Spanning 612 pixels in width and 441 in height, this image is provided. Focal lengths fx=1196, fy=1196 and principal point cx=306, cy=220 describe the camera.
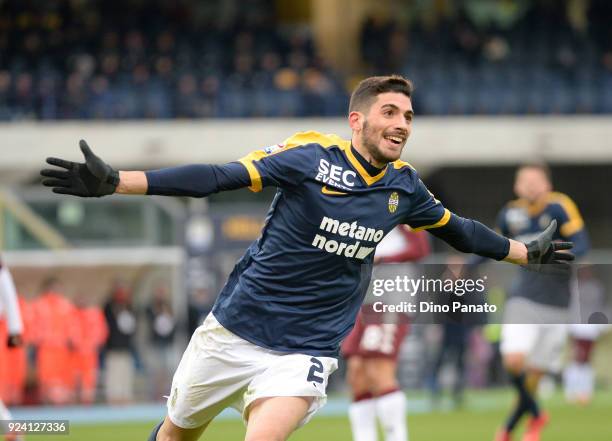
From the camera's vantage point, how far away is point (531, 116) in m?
22.7

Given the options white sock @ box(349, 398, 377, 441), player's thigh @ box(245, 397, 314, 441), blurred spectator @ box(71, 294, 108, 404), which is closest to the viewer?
player's thigh @ box(245, 397, 314, 441)

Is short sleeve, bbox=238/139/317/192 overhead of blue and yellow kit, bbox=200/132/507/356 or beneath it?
overhead

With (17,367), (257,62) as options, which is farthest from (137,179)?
(257,62)

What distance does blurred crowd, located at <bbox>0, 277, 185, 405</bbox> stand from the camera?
687 inches

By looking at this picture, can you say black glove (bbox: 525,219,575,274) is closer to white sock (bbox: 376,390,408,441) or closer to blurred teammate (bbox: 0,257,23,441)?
white sock (bbox: 376,390,408,441)

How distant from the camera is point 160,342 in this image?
17.9 meters

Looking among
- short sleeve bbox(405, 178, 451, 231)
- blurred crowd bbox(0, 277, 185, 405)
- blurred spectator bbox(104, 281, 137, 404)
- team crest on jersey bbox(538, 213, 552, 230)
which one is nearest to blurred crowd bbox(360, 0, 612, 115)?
blurred crowd bbox(0, 277, 185, 405)

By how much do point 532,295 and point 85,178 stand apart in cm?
576

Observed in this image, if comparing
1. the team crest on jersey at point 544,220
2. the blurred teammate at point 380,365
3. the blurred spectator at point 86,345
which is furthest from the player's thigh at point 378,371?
the blurred spectator at point 86,345

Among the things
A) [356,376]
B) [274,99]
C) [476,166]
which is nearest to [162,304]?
[274,99]

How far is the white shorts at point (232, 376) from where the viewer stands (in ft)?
17.8

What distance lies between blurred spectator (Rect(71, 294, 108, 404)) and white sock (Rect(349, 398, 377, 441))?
10213 millimetres

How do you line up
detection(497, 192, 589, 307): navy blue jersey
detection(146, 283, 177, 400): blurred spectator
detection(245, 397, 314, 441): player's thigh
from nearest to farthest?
1. detection(245, 397, 314, 441): player's thigh
2. detection(497, 192, 589, 307): navy blue jersey
3. detection(146, 283, 177, 400): blurred spectator

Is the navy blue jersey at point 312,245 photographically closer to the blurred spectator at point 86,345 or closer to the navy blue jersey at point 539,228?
the navy blue jersey at point 539,228
